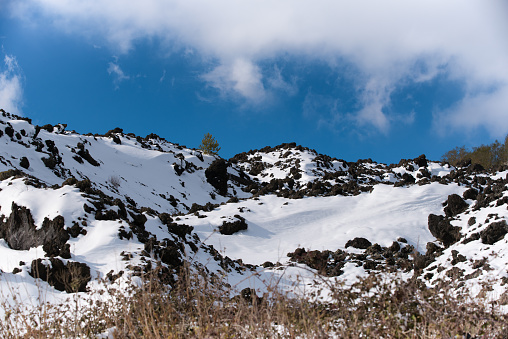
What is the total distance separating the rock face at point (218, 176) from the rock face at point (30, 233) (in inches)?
1276

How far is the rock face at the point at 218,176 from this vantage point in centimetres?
4369

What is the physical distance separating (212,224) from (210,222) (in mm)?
443

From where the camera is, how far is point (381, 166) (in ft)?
199

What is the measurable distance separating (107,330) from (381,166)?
61.7 meters

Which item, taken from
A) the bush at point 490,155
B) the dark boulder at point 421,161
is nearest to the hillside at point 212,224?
the dark boulder at point 421,161

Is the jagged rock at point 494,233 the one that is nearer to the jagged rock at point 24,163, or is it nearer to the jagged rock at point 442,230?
the jagged rock at point 442,230

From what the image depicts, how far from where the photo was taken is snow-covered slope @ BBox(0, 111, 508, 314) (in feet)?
29.9

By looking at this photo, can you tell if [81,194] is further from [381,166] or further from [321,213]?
[381,166]

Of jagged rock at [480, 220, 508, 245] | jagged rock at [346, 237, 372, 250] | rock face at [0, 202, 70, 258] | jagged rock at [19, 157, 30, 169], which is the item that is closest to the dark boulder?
jagged rock at [346, 237, 372, 250]

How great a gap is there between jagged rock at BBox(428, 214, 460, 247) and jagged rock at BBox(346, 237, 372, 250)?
3878 millimetres

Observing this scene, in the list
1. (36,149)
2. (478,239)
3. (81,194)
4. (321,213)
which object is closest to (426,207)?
(321,213)

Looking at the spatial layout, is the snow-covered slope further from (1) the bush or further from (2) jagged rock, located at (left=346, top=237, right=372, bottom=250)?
(1) the bush

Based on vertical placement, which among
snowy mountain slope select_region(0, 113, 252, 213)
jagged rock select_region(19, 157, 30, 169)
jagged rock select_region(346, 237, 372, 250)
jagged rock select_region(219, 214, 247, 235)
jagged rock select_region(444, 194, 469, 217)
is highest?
snowy mountain slope select_region(0, 113, 252, 213)

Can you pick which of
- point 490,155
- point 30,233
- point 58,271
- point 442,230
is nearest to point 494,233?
point 442,230
